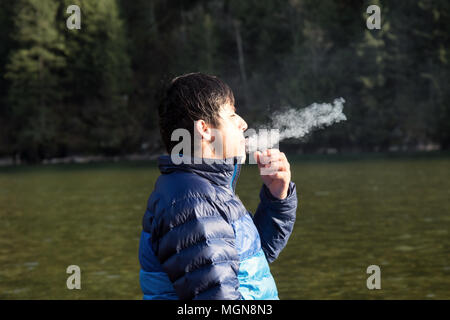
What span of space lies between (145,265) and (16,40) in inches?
2345

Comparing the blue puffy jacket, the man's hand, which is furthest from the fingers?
the blue puffy jacket

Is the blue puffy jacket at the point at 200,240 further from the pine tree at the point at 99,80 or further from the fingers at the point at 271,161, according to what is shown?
the pine tree at the point at 99,80

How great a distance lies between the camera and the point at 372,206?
2100cm

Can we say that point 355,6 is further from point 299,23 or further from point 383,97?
point 383,97

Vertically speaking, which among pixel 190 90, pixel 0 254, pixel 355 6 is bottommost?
pixel 0 254

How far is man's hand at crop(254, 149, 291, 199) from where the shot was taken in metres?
3.00

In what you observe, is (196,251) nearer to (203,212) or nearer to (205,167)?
(203,212)

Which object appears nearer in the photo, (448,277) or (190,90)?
(190,90)

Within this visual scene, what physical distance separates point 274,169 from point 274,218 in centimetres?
36

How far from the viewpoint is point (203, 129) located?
2.89 metres

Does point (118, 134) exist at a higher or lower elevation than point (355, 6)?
lower

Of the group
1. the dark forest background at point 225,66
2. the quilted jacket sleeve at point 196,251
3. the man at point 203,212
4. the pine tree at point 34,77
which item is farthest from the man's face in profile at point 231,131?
the pine tree at point 34,77
